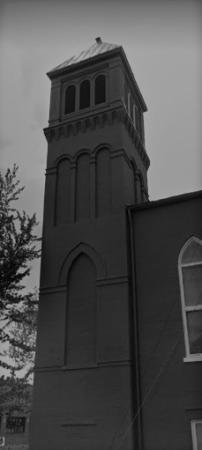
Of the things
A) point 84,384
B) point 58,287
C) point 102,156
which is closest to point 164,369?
point 84,384

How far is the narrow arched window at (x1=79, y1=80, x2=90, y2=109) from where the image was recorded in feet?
55.8

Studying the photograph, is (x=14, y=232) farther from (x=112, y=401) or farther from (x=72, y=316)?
(x=112, y=401)

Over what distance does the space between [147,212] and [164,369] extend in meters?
4.64

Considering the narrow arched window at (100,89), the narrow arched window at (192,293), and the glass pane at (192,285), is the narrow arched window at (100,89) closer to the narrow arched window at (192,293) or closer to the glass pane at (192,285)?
the narrow arched window at (192,293)

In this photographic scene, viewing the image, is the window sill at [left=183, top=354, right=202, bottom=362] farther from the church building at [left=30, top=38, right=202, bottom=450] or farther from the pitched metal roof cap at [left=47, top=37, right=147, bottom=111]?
the pitched metal roof cap at [left=47, top=37, right=147, bottom=111]

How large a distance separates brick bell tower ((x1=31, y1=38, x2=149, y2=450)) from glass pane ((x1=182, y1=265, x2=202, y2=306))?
1659 millimetres

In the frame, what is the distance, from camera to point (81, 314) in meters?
13.3

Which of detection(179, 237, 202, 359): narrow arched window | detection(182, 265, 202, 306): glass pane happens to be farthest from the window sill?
detection(182, 265, 202, 306): glass pane

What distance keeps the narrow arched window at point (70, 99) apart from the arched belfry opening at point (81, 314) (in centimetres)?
621

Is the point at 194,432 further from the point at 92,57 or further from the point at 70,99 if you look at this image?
the point at 92,57

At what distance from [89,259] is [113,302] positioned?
5.92 ft

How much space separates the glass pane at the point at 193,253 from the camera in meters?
12.4

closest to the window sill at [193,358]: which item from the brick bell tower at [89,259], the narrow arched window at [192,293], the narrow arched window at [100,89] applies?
the narrow arched window at [192,293]

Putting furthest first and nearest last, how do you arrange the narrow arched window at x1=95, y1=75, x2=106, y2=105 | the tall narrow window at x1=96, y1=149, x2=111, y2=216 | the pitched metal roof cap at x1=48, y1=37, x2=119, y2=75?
1. the pitched metal roof cap at x1=48, y1=37, x2=119, y2=75
2. the narrow arched window at x1=95, y1=75, x2=106, y2=105
3. the tall narrow window at x1=96, y1=149, x2=111, y2=216
